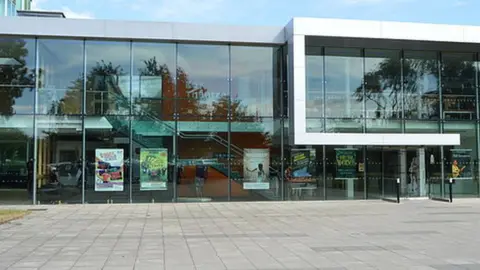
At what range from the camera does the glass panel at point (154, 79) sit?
21.4 metres

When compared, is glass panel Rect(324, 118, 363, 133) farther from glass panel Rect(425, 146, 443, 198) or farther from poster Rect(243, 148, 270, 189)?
glass panel Rect(425, 146, 443, 198)

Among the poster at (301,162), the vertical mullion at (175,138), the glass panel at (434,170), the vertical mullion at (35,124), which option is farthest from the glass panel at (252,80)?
the vertical mullion at (35,124)

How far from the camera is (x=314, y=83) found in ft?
75.1

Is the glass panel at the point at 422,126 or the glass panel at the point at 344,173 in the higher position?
the glass panel at the point at 422,126

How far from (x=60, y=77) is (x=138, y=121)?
3712mm

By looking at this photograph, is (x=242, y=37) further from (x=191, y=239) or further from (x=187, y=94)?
(x=191, y=239)

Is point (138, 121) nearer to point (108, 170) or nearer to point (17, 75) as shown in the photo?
point (108, 170)

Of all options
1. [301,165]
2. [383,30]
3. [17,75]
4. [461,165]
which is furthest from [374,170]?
[17,75]

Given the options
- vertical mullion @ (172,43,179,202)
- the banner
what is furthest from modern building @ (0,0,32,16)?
the banner

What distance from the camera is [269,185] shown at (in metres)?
22.2

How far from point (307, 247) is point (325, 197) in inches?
491

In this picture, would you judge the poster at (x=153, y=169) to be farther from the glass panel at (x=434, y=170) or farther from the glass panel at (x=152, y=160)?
the glass panel at (x=434, y=170)

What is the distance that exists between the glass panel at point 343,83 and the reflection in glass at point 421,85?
2322 millimetres

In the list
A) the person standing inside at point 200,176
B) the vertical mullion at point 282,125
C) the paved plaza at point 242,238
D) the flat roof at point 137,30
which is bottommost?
the paved plaza at point 242,238
